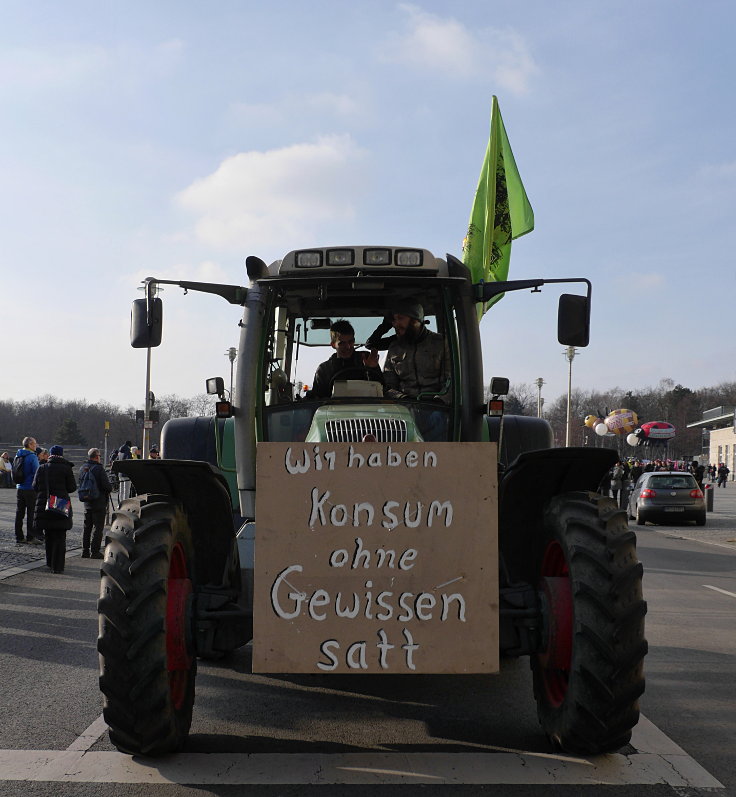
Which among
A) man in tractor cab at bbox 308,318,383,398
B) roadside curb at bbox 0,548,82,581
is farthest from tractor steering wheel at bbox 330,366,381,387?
roadside curb at bbox 0,548,82,581

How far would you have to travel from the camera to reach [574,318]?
5.81m

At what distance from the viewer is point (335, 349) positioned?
6332 mm

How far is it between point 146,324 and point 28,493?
37.9 ft

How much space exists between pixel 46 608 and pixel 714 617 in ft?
22.4

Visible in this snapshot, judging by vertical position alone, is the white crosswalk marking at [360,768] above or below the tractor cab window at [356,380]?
below

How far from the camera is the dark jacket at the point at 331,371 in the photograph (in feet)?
19.7

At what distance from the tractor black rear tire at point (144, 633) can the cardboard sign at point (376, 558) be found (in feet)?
1.53

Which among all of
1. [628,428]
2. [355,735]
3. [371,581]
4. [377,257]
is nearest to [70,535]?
[377,257]

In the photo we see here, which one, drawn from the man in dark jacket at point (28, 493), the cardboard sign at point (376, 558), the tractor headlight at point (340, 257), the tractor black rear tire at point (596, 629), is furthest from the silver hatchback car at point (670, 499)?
the cardboard sign at point (376, 558)

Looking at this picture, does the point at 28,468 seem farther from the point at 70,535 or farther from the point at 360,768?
the point at 360,768

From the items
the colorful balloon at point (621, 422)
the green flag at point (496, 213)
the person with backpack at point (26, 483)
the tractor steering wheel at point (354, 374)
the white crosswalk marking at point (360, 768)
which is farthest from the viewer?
the colorful balloon at point (621, 422)

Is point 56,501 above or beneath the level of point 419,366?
beneath

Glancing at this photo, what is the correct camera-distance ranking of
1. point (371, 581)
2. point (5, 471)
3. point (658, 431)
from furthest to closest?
point (658, 431) → point (5, 471) → point (371, 581)

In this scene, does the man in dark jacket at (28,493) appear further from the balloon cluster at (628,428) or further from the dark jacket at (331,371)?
the balloon cluster at (628,428)
